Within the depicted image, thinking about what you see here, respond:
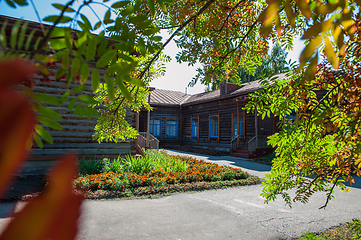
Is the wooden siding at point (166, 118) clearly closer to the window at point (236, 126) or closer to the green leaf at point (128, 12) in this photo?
the window at point (236, 126)

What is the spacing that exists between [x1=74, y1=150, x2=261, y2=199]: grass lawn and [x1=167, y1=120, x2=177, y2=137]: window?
49.5 feet

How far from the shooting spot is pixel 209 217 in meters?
5.10

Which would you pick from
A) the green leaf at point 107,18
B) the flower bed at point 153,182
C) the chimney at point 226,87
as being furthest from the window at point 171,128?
the green leaf at point 107,18

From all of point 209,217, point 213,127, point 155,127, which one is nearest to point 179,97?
point 155,127

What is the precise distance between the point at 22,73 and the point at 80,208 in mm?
135

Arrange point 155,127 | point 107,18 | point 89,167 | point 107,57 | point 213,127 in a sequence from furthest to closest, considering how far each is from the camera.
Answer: point 155,127, point 213,127, point 89,167, point 107,18, point 107,57

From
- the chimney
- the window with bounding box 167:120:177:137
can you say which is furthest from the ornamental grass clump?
the window with bounding box 167:120:177:137

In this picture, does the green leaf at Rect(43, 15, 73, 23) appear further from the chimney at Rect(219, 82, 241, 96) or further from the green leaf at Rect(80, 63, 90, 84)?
the chimney at Rect(219, 82, 241, 96)

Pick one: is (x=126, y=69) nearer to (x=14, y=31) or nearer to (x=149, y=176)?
(x=14, y=31)

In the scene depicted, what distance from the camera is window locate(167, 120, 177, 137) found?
24.9 m

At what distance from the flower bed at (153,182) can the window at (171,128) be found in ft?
51.4

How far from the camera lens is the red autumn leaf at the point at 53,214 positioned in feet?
0.74

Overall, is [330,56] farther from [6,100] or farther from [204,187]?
[204,187]

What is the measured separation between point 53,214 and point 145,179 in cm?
730
